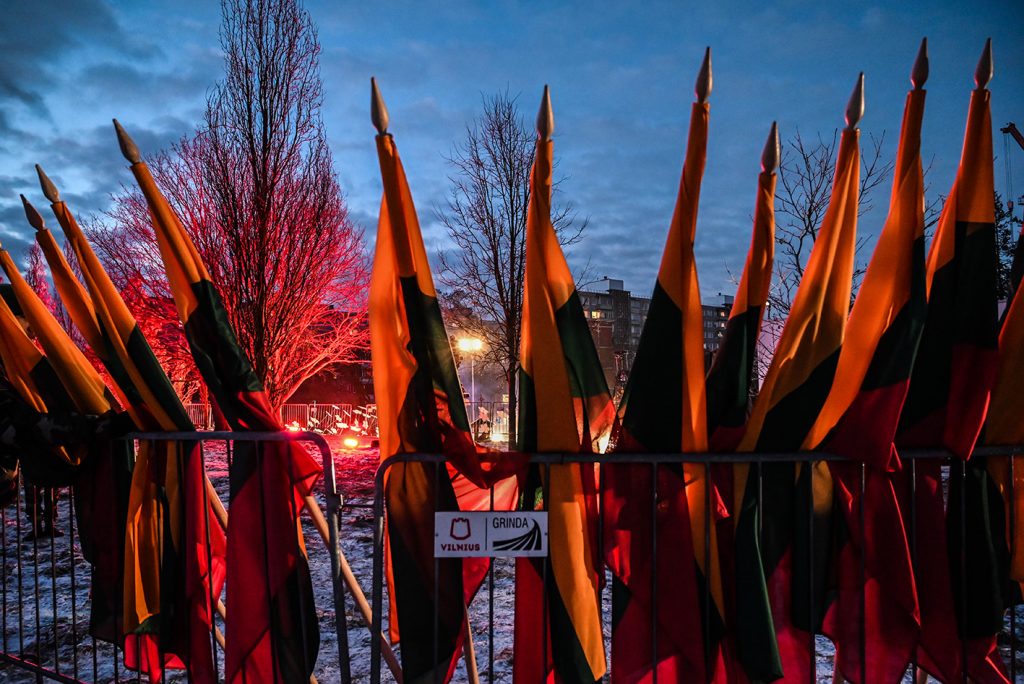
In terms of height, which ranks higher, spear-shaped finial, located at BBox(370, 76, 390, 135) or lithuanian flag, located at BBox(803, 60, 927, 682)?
spear-shaped finial, located at BBox(370, 76, 390, 135)

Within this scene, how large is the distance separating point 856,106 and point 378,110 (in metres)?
1.83

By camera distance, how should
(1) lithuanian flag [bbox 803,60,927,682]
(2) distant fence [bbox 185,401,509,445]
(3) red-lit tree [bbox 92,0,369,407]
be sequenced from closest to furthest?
1. (1) lithuanian flag [bbox 803,60,927,682]
2. (3) red-lit tree [bbox 92,0,369,407]
3. (2) distant fence [bbox 185,401,509,445]

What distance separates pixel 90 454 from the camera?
3.02 m

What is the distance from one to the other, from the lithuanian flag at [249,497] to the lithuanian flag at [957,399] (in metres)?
2.57

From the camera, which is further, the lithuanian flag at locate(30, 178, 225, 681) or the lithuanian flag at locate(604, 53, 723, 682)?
the lithuanian flag at locate(30, 178, 225, 681)

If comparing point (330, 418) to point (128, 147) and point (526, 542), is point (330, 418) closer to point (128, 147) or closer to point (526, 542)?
point (128, 147)

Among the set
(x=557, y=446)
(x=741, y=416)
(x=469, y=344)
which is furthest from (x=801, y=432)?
(x=469, y=344)

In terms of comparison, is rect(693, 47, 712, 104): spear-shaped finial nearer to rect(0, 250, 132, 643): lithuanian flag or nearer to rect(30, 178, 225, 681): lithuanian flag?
rect(30, 178, 225, 681): lithuanian flag

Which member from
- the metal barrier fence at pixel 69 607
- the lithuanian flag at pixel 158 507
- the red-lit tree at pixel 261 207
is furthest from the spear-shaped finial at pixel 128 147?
the red-lit tree at pixel 261 207

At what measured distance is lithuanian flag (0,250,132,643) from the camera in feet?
9.70

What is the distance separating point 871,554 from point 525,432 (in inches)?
56.6

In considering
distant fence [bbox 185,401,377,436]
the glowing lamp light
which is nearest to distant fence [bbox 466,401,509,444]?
the glowing lamp light

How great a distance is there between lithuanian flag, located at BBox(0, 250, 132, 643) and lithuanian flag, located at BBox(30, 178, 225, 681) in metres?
0.21

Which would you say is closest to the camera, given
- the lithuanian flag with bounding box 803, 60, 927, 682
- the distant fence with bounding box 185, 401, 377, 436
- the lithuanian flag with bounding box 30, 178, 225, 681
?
the lithuanian flag with bounding box 803, 60, 927, 682
